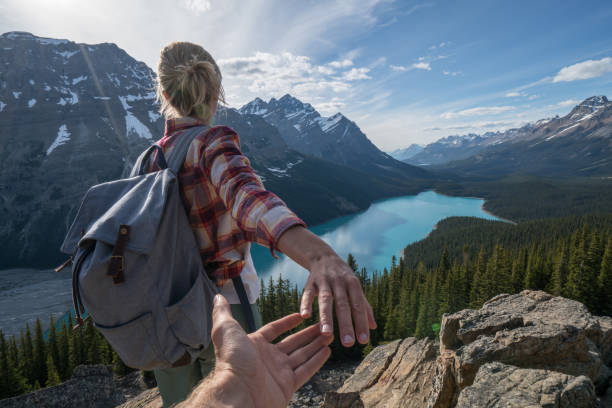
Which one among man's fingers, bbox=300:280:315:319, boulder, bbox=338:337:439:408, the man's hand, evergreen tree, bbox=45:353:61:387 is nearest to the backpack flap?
the man's hand

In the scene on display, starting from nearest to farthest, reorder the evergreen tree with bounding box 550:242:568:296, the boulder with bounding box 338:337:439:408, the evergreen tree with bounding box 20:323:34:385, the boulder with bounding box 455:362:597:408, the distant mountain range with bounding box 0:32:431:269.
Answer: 1. the boulder with bounding box 455:362:597:408
2. the boulder with bounding box 338:337:439:408
3. the evergreen tree with bounding box 550:242:568:296
4. the evergreen tree with bounding box 20:323:34:385
5. the distant mountain range with bounding box 0:32:431:269

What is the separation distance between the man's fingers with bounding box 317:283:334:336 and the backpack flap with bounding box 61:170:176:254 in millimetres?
838

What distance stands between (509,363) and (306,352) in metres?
5.00

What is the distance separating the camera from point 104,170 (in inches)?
4946

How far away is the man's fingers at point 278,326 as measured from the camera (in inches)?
52.9

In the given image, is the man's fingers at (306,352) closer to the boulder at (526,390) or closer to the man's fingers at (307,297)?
the man's fingers at (307,297)

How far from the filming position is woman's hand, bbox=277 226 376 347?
1019mm

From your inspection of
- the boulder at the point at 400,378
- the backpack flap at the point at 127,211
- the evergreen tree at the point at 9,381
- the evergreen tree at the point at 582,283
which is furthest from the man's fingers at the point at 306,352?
the evergreen tree at the point at 9,381

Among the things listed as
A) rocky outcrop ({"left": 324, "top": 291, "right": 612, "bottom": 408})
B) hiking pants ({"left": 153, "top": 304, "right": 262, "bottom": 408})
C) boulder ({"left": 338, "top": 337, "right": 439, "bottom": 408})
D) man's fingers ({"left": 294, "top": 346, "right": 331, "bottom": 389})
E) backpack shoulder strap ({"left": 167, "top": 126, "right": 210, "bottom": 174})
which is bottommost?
boulder ({"left": 338, "top": 337, "right": 439, "bottom": 408})

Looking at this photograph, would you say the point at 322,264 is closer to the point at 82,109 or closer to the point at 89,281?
the point at 89,281

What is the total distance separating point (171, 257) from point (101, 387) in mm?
23273

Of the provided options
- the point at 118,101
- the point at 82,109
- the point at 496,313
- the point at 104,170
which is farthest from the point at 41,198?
the point at 496,313

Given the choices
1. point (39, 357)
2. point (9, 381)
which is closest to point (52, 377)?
point (9, 381)

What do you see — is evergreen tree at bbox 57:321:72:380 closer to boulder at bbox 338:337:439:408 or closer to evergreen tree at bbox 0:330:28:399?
evergreen tree at bbox 0:330:28:399
